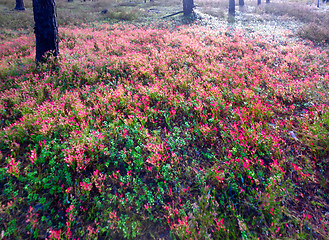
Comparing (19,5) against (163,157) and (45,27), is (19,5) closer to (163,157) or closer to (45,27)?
(45,27)

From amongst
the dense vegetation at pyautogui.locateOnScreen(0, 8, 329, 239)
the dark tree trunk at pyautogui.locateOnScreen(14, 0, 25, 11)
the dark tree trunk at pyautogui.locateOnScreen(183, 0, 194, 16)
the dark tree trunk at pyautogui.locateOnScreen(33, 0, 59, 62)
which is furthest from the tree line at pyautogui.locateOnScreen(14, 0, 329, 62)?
the dark tree trunk at pyautogui.locateOnScreen(14, 0, 25, 11)

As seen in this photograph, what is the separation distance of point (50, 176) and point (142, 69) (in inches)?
199

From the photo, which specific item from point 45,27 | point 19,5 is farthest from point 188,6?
point 19,5

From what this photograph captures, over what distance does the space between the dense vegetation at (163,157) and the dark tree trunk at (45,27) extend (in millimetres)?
942

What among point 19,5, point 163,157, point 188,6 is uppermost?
point 19,5

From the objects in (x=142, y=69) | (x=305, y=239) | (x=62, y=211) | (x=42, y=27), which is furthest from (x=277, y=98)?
(x=42, y=27)

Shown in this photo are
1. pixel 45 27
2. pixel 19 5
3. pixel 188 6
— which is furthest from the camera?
pixel 19 5

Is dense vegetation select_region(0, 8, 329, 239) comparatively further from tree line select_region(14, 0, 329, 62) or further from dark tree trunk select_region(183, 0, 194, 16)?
dark tree trunk select_region(183, 0, 194, 16)

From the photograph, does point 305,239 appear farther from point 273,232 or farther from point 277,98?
point 277,98

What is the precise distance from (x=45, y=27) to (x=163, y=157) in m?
7.50

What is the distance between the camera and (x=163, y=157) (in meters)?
3.82

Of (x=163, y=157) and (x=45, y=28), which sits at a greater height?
(x=45, y=28)

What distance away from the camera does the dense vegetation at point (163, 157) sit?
281 cm

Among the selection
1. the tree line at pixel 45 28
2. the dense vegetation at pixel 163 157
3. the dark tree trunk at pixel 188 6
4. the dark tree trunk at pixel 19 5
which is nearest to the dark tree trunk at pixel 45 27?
the tree line at pixel 45 28
